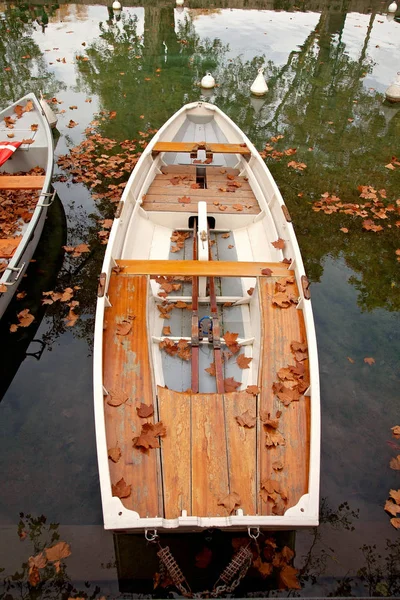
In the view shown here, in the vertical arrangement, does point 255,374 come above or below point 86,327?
above

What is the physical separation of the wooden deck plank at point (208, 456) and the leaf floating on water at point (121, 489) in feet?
1.83

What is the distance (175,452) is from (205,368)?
50.1 inches

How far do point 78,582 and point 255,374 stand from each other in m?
2.59

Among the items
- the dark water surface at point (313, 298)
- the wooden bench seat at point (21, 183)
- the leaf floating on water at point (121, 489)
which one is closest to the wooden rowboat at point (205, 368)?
the leaf floating on water at point (121, 489)

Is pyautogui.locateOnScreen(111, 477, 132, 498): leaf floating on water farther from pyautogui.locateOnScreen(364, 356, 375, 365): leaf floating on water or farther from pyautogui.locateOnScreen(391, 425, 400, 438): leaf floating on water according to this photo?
pyautogui.locateOnScreen(364, 356, 375, 365): leaf floating on water

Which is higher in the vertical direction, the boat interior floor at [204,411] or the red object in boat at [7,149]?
the red object in boat at [7,149]

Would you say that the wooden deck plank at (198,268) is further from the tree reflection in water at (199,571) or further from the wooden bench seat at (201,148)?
the wooden bench seat at (201,148)

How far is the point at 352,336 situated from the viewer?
5727mm

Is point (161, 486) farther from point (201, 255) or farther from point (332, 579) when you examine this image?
point (201, 255)

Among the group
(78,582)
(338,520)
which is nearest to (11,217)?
(78,582)

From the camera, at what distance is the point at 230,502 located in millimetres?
3232

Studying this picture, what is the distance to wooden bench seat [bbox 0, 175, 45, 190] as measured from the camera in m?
6.53

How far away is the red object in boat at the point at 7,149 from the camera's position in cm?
683

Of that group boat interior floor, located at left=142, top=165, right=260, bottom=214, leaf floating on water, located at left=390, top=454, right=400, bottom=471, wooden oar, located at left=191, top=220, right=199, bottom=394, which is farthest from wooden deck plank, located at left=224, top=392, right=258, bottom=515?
boat interior floor, located at left=142, top=165, right=260, bottom=214
